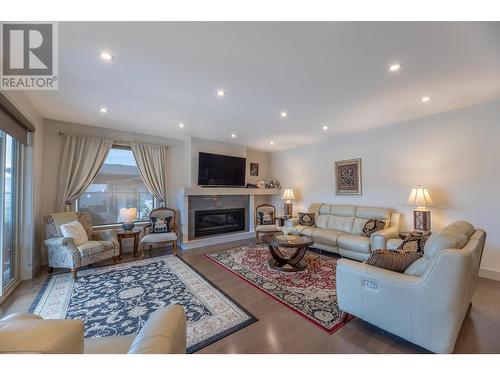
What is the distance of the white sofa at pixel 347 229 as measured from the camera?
3.53 m

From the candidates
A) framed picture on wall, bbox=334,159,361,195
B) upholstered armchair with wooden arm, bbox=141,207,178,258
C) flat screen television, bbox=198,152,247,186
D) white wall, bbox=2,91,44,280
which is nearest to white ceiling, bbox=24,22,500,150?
white wall, bbox=2,91,44,280

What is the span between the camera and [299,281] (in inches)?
113

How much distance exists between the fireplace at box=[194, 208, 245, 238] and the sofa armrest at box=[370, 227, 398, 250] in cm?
339

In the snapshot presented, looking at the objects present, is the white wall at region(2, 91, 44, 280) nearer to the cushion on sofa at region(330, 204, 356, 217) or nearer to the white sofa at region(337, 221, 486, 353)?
the white sofa at region(337, 221, 486, 353)

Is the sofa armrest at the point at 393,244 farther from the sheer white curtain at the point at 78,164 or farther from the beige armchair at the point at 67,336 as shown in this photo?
the sheer white curtain at the point at 78,164

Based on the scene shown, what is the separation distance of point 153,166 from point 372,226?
464 centimetres

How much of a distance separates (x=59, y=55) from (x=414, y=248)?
4211mm

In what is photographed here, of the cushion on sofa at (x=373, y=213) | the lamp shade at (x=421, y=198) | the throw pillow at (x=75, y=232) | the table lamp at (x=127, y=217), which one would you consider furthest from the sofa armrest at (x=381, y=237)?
the throw pillow at (x=75, y=232)

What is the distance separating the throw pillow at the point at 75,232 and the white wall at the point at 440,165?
5.00 meters

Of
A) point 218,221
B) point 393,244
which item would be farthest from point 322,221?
point 218,221

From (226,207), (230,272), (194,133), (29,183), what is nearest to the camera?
(29,183)
